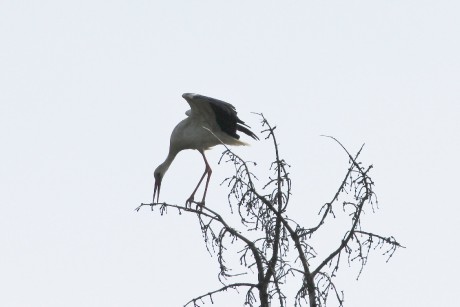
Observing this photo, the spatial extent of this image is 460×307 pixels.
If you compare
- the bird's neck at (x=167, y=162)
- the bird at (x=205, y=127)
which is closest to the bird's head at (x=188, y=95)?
the bird at (x=205, y=127)

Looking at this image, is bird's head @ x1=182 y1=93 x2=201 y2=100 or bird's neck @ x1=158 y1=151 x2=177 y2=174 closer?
bird's head @ x1=182 y1=93 x2=201 y2=100

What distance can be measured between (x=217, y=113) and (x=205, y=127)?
13.3 inches

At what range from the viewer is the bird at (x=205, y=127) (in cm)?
1277

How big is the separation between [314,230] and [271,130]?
64cm

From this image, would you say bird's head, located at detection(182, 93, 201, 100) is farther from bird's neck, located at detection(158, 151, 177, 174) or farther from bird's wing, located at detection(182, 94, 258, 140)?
bird's neck, located at detection(158, 151, 177, 174)

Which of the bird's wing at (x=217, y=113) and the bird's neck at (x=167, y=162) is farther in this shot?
the bird's neck at (x=167, y=162)

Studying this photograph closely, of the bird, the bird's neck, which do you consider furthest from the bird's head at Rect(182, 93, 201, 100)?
the bird's neck

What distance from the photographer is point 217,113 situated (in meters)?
13.1

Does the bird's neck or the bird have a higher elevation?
the bird's neck

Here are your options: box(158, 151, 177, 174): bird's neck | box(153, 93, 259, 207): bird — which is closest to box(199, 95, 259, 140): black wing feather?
box(153, 93, 259, 207): bird

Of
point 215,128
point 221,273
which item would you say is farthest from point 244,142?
point 221,273

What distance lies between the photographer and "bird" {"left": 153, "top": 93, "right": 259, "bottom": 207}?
1277 centimetres

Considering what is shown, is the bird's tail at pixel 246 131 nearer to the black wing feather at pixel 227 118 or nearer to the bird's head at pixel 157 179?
the black wing feather at pixel 227 118

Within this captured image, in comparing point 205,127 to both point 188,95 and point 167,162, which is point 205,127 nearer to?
point 188,95
